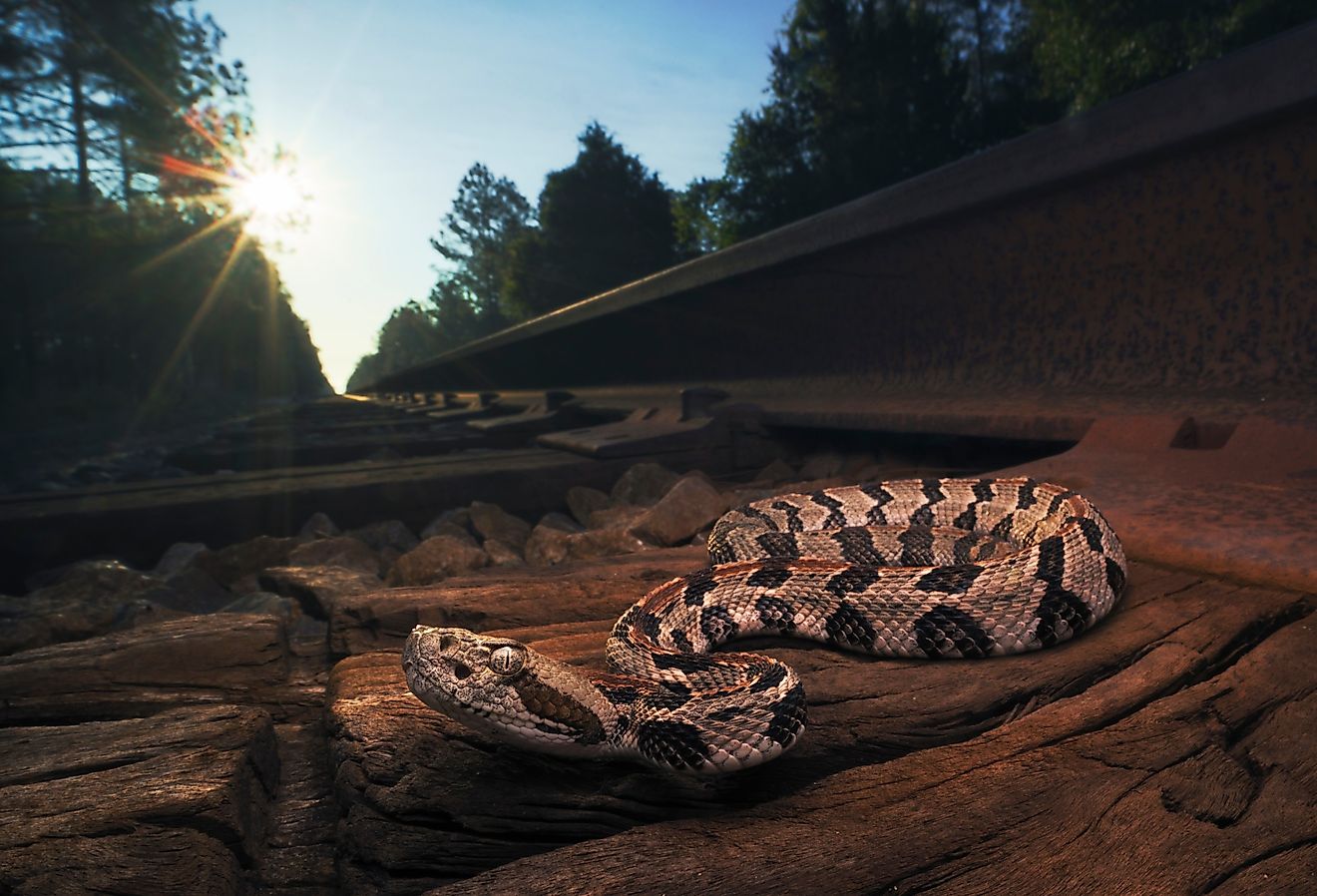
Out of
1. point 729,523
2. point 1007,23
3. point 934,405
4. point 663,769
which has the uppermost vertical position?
point 1007,23

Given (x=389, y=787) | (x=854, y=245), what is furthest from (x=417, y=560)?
(x=854, y=245)

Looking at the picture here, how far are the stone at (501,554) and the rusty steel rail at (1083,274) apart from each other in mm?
2432

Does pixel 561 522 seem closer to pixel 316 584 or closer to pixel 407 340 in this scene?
pixel 316 584

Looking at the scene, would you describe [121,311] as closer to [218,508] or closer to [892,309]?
[218,508]

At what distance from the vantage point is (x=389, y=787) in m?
1.82

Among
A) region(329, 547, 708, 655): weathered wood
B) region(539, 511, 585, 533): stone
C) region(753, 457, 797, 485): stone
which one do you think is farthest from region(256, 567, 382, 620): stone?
region(753, 457, 797, 485): stone

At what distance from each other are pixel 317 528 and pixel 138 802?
139 inches

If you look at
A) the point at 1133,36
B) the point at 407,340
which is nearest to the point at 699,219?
the point at 1133,36

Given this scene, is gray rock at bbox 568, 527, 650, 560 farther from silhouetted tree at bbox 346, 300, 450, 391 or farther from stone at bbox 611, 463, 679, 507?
silhouetted tree at bbox 346, 300, 450, 391

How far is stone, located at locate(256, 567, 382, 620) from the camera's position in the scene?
3477mm

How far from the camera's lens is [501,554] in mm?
4434

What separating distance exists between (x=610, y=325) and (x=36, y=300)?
1051cm

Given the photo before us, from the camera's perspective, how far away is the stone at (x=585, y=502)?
5.50 metres

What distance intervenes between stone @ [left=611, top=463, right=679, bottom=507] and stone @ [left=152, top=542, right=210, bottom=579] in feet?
8.26
